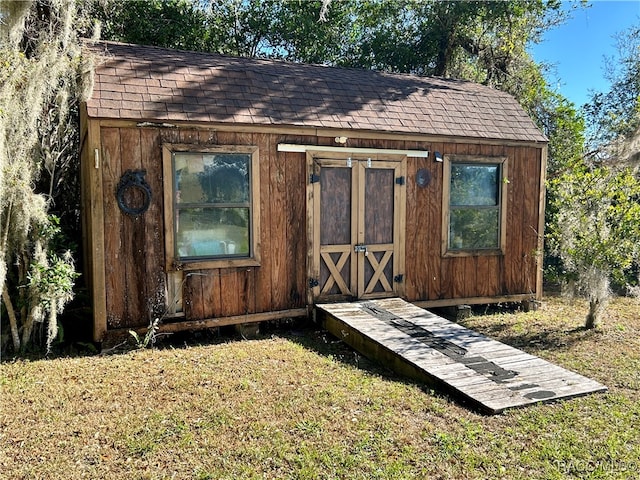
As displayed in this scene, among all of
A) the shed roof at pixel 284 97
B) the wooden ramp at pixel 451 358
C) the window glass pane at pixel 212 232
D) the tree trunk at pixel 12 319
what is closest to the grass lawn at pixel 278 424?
the wooden ramp at pixel 451 358

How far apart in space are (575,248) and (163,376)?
5.32 metres

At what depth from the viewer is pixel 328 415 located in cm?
400

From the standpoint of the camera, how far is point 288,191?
21.7 ft

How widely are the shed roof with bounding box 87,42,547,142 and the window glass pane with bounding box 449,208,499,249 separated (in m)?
1.13

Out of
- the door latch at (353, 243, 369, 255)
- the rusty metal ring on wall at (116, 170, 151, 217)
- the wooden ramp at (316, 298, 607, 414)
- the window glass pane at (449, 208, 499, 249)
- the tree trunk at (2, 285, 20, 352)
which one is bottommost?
the wooden ramp at (316, 298, 607, 414)

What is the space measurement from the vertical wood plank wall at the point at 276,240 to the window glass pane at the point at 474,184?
0.78 ft

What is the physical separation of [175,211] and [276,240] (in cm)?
132

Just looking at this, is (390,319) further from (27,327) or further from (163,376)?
(27,327)

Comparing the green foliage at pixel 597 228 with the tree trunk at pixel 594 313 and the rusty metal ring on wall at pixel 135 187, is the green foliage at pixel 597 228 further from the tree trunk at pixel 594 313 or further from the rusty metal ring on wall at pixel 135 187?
the rusty metal ring on wall at pixel 135 187

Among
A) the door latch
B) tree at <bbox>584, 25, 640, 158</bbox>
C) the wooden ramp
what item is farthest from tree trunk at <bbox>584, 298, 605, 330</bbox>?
tree at <bbox>584, 25, 640, 158</bbox>

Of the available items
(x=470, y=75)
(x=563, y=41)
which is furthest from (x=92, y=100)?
(x=563, y=41)

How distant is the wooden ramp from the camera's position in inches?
174

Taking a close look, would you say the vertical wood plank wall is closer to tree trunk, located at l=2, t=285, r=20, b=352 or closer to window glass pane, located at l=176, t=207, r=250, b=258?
window glass pane, located at l=176, t=207, r=250, b=258

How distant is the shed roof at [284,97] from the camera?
19.7 feet
